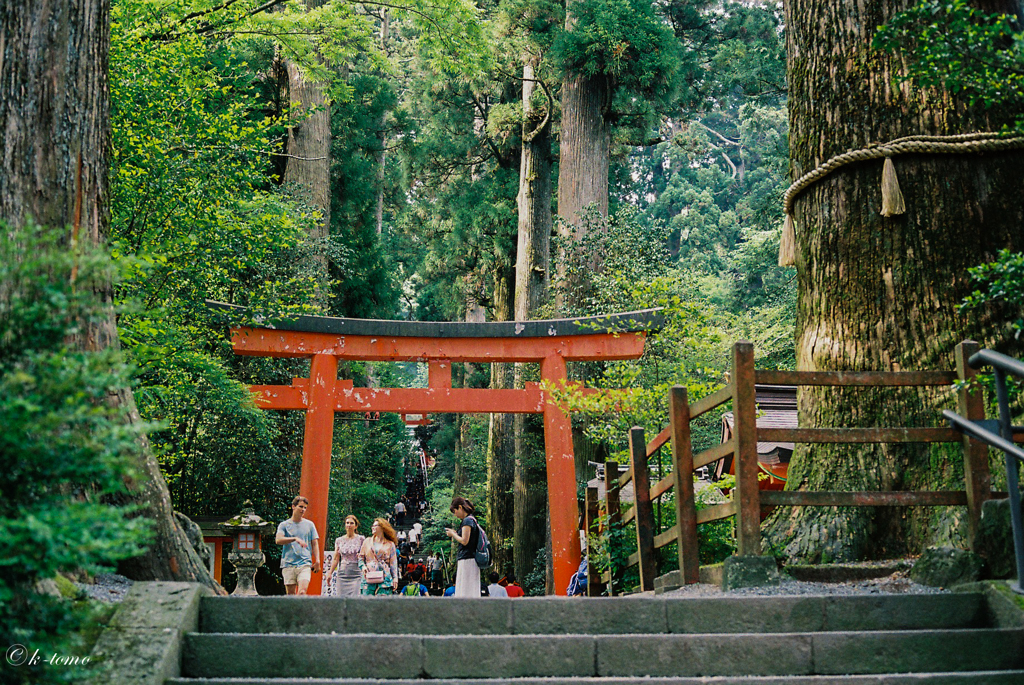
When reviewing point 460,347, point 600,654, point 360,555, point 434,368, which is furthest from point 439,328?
point 600,654

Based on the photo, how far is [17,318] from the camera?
233 cm

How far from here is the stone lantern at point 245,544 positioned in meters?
10.2

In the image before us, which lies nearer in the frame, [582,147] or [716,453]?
[716,453]

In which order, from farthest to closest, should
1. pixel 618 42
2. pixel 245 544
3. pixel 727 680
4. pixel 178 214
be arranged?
pixel 618 42 → pixel 245 544 → pixel 178 214 → pixel 727 680

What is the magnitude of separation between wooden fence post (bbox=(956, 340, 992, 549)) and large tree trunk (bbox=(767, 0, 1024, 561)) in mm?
448

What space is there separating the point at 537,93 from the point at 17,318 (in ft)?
47.3

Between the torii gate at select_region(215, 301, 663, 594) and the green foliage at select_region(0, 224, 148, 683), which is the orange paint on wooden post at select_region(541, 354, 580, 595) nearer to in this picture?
the torii gate at select_region(215, 301, 663, 594)

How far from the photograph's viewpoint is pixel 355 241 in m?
16.6

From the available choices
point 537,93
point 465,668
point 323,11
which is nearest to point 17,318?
point 465,668

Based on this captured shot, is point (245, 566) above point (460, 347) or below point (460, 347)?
below

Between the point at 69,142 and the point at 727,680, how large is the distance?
12.3 feet

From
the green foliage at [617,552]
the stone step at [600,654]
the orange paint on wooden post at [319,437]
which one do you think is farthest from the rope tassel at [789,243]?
the orange paint on wooden post at [319,437]

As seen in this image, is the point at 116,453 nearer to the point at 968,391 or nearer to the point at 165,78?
the point at 968,391

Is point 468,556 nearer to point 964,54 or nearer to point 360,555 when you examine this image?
point 360,555
